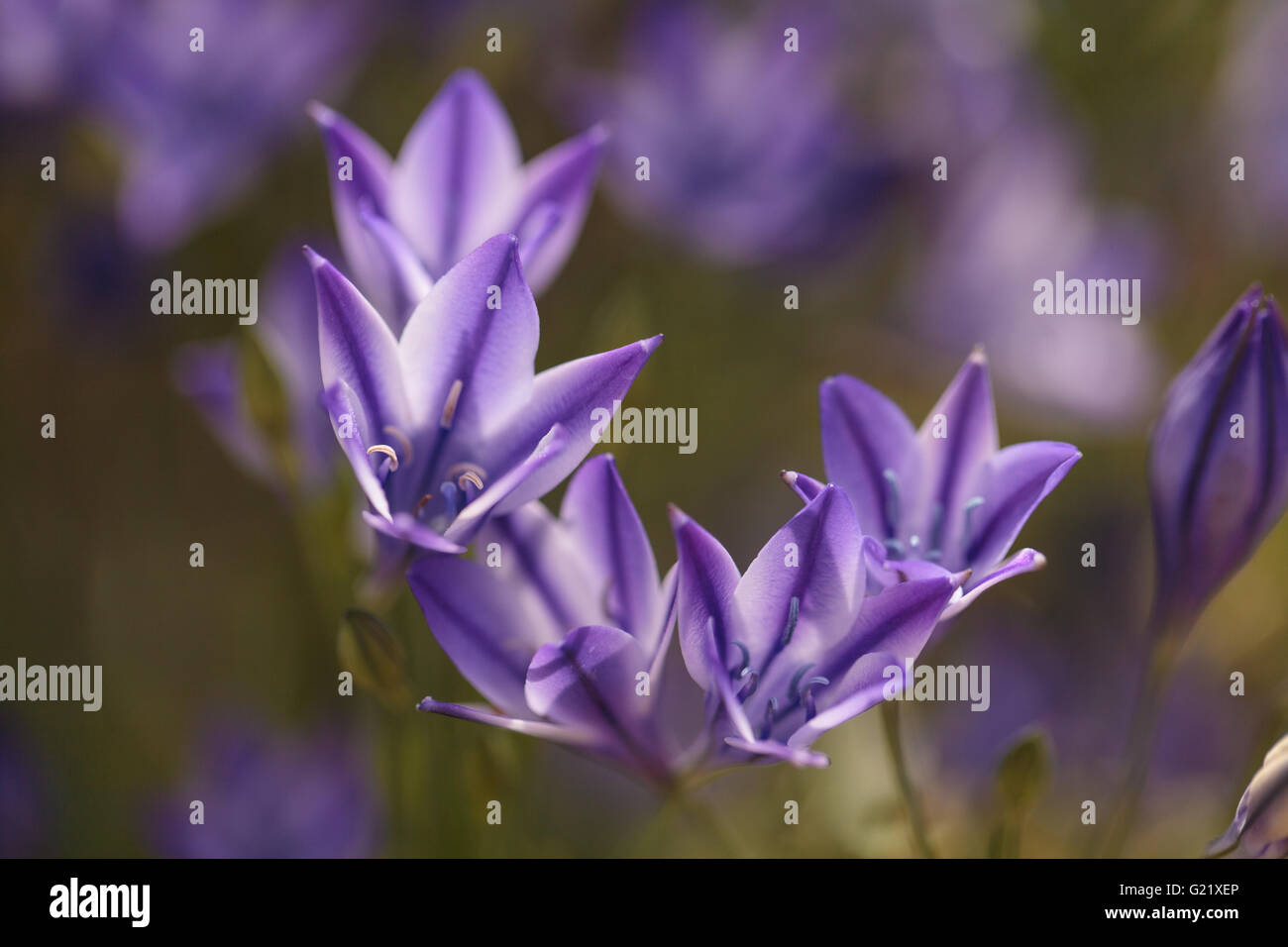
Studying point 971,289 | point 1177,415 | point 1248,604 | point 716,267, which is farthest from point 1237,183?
point 1177,415

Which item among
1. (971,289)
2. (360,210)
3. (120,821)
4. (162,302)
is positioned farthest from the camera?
(971,289)

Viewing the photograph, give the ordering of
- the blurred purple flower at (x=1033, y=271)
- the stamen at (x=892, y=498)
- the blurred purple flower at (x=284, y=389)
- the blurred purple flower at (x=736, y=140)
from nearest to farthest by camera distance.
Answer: the stamen at (x=892, y=498) < the blurred purple flower at (x=284, y=389) < the blurred purple flower at (x=736, y=140) < the blurred purple flower at (x=1033, y=271)

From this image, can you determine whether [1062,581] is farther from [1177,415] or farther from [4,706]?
[4,706]
